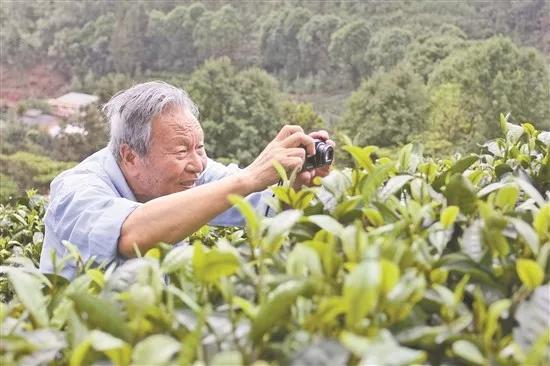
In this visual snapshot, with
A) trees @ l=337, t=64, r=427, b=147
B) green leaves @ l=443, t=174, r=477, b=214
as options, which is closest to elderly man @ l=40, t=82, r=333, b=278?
green leaves @ l=443, t=174, r=477, b=214

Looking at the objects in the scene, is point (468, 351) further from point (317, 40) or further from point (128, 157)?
point (317, 40)

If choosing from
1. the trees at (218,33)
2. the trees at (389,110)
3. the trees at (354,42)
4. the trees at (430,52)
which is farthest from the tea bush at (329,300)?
the trees at (218,33)

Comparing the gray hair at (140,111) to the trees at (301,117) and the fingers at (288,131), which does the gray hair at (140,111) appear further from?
the trees at (301,117)

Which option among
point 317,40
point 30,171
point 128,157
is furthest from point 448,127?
point 128,157

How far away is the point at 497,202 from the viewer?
3.50ft

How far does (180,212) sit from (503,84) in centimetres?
2592

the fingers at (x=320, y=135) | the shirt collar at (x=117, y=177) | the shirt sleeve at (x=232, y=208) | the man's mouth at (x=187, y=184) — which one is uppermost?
the fingers at (x=320, y=135)

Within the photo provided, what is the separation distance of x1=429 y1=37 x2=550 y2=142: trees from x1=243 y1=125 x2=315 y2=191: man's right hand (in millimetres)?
24134

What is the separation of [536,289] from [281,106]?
93.5 feet

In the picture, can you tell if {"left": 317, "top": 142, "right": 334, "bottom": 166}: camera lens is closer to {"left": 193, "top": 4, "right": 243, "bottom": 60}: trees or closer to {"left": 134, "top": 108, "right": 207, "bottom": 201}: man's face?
{"left": 134, "top": 108, "right": 207, "bottom": 201}: man's face

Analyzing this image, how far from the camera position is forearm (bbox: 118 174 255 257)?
1.76 metres

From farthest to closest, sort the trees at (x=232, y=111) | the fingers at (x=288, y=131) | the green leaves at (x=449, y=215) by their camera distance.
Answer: the trees at (x=232, y=111)
the fingers at (x=288, y=131)
the green leaves at (x=449, y=215)

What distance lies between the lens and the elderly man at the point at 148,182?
178 cm

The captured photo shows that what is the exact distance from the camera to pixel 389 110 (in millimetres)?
26422
